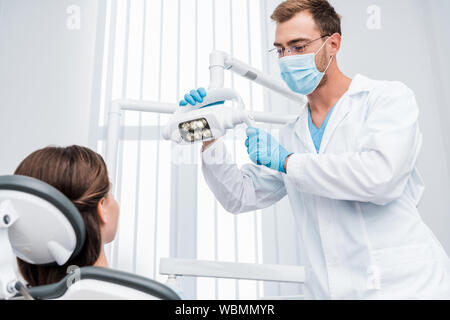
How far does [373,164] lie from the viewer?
106 cm

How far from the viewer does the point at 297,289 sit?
1.82 metres

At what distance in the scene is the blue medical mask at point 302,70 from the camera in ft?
4.41

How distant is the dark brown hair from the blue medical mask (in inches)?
3.5

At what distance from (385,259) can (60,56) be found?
6.00 ft

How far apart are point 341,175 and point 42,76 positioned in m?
1.66

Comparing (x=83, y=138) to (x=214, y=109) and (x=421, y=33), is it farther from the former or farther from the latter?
(x=421, y=33)

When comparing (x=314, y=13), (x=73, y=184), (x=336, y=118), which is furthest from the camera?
(x=314, y=13)

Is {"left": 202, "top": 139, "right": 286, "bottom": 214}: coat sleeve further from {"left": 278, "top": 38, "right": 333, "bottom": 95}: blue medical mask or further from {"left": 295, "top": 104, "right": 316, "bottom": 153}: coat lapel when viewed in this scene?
{"left": 278, "top": 38, "right": 333, "bottom": 95}: blue medical mask

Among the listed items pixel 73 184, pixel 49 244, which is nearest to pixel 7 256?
pixel 49 244

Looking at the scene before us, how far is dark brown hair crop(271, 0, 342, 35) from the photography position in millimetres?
1393

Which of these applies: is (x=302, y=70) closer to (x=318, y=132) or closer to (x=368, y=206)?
(x=318, y=132)

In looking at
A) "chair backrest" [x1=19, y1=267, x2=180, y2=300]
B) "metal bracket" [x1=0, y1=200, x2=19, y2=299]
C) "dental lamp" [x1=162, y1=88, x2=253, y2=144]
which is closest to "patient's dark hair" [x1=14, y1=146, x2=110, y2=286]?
"metal bracket" [x1=0, y1=200, x2=19, y2=299]

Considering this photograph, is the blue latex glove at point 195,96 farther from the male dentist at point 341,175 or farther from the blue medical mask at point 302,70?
the blue medical mask at point 302,70
